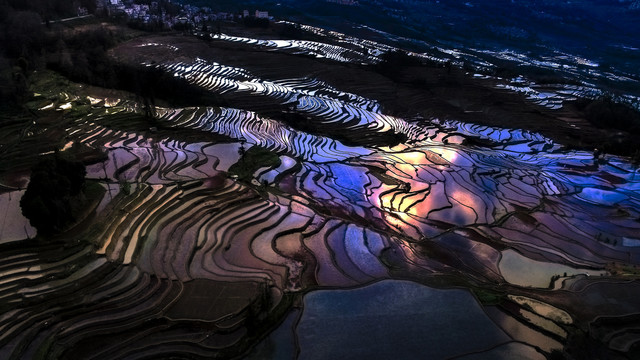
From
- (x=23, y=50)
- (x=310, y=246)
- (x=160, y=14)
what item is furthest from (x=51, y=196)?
(x=160, y=14)

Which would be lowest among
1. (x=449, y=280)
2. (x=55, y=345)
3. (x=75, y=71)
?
(x=55, y=345)

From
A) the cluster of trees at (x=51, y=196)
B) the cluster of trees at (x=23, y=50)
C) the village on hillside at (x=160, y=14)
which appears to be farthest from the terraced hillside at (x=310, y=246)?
the village on hillside at (x=160, y=14)

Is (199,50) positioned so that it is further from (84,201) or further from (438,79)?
(84,201)

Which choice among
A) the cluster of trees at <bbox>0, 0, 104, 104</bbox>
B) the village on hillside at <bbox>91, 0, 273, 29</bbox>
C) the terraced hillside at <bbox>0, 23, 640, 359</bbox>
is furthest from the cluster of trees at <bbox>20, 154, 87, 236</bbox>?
the village on hillside at <bbox>91, 0, 273, 29</bbox>

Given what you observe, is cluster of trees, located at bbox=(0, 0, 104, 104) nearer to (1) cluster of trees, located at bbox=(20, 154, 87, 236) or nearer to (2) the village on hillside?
(2) the village on hillside

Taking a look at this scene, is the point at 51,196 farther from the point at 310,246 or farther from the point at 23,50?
the point at 23,50

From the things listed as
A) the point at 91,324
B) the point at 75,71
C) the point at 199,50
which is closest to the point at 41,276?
the point at 91,324

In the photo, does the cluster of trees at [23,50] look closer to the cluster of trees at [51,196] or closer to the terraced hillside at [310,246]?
the terraced hillside at [310,246]
